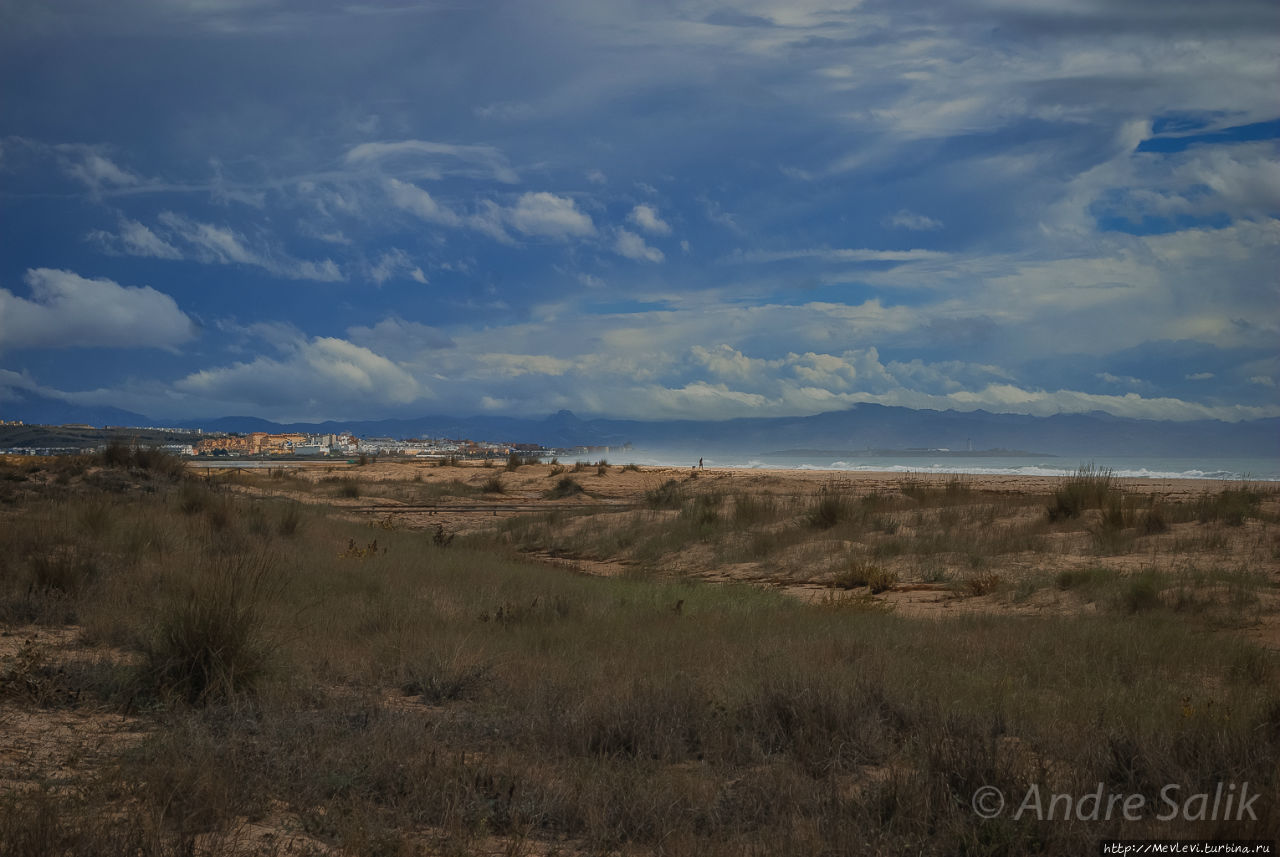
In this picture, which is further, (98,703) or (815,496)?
(815,496)

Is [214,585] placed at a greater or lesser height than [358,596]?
greater

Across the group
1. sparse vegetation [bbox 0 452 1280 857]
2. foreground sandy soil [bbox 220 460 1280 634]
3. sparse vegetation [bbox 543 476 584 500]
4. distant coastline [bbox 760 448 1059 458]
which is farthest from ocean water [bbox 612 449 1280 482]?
sparse vegetation [bbox 0 452 1280 857]

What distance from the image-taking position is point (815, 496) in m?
27.7

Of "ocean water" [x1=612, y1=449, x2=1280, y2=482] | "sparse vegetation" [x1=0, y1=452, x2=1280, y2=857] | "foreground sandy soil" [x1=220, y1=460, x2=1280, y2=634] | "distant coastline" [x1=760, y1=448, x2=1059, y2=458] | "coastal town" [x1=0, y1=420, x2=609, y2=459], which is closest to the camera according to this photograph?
"sparse vegetation" [x1=0, y1=452, x2=1280, y2=857]

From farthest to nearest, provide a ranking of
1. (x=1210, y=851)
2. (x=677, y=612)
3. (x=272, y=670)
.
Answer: (x=677, y=612), (x=272, y=670), (x=1210, y=851)

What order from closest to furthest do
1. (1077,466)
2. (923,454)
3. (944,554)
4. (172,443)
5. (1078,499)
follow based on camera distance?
(944,554) < (1078,499) < (1077,466) < (172,443) < (923,454)

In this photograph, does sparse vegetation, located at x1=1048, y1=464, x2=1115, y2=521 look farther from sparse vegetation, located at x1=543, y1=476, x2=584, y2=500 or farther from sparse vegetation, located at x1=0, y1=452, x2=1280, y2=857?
sparse vegetation, located at x1=543, y1=476, x2=584, y2=500

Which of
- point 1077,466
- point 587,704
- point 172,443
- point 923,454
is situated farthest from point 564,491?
point 923,454

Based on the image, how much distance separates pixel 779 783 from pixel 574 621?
5419 millimetres

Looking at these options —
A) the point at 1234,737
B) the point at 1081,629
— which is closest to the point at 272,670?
the point at 1234,737

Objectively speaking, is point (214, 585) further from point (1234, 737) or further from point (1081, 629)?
point (1081, 629)

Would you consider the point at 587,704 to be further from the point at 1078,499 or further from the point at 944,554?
the point at 1078,499

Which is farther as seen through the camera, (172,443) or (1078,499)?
(172,443)

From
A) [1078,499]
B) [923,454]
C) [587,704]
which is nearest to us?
[587,704]
